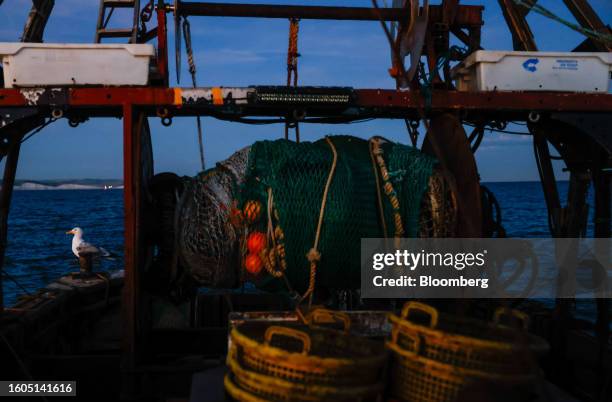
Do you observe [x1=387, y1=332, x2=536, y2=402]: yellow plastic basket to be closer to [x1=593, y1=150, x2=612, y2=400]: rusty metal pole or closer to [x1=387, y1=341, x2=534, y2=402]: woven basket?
[x1=387, y1=341, x2=534, y2=402]: woven basket

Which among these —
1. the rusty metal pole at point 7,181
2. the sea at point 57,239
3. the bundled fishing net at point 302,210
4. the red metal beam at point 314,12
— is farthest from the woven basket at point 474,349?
the sea at point 57,239

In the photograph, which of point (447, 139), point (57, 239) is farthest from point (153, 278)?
point (57, 239)

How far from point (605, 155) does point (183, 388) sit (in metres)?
5.14

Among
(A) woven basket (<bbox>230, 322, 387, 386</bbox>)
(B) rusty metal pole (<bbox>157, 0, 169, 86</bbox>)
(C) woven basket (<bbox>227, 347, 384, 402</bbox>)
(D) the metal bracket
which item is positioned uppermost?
(B) rusty metal pole (<bbox>157, 0, 169, 86</bbox>)

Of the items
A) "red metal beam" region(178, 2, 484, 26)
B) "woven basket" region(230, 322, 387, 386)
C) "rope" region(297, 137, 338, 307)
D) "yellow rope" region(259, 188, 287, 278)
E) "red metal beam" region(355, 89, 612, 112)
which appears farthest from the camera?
"red metal beam" region(178, 2, 484, 26)

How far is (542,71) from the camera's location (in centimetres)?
655

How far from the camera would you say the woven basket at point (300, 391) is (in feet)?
11.4

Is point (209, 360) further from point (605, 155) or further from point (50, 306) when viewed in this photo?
point (605, 155)

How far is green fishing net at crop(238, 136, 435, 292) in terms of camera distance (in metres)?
5.88

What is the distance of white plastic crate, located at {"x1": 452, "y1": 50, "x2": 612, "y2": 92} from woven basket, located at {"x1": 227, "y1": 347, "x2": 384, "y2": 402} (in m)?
3.93

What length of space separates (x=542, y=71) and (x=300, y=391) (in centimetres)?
450

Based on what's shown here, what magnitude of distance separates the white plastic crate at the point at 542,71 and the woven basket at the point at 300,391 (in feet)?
12.9

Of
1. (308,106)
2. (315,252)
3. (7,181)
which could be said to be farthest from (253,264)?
(7,181)

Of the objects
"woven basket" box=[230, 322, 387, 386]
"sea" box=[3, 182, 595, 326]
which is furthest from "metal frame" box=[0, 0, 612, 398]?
"sea" box=[3, 182, 595, 326]
